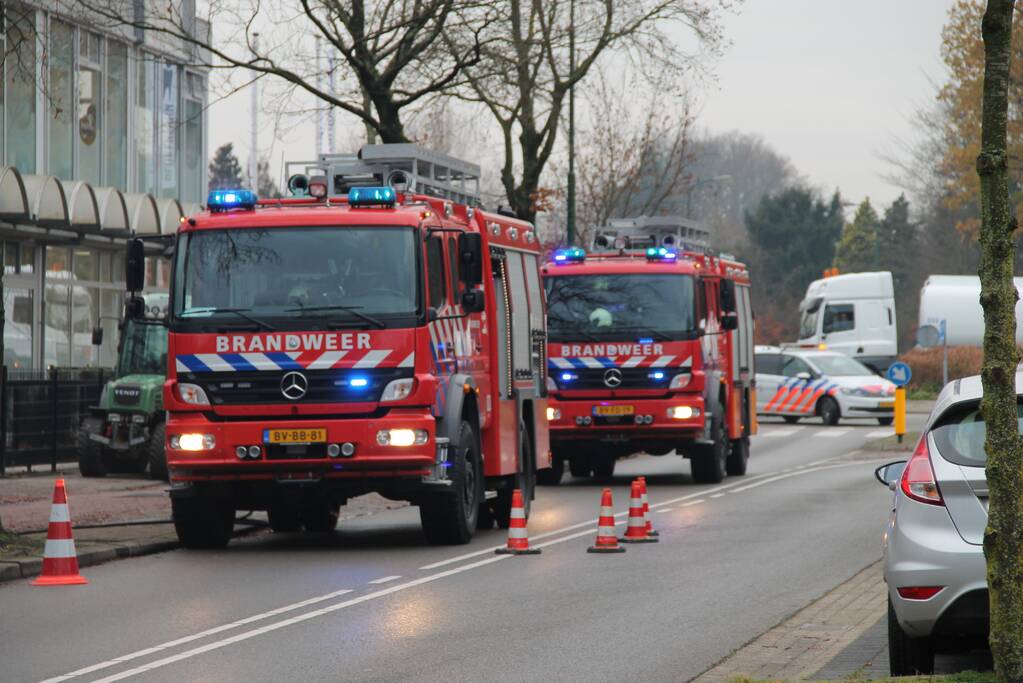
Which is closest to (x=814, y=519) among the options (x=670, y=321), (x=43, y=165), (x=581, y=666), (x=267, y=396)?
(x=670, y=321)

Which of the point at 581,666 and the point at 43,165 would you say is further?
the point at 43,165

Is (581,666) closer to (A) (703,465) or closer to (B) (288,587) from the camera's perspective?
(B) (288,587)

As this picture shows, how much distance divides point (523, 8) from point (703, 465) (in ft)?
28.5

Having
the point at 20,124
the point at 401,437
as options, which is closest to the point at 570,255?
the point at 401,437

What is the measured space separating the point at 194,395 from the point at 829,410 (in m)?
29.8

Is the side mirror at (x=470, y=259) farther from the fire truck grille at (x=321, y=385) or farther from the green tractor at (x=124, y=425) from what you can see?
the green tractor at (x=124, y=425)

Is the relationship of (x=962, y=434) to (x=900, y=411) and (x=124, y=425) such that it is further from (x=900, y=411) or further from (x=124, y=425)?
(x=900, y=411)

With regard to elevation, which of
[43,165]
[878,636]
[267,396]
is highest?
[43,165]

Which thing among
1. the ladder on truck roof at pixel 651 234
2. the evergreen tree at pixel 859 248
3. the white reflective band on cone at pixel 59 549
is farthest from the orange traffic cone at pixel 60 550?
the evergreen tree at pixel 859 248

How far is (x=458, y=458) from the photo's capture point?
50.2ft

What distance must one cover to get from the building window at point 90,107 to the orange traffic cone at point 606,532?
22109 millimetres

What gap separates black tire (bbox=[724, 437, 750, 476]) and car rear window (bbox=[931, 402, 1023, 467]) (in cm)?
1815

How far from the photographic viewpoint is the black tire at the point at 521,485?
58.1 feet

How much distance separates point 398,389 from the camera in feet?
48.0
